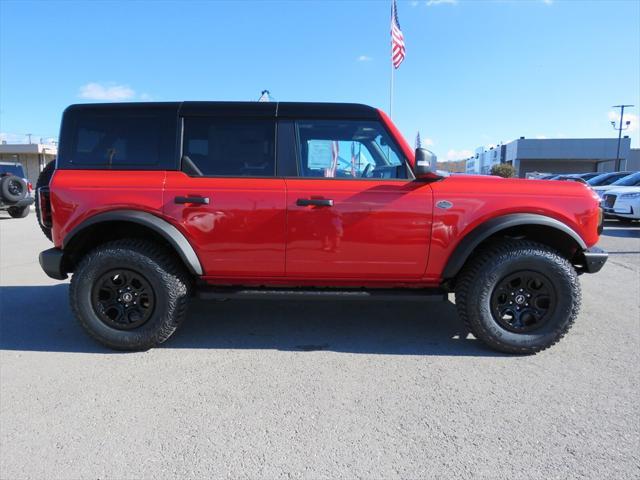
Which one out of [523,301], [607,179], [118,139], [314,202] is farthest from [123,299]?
[607,179]

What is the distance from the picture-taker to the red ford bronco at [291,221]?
3.44 meters

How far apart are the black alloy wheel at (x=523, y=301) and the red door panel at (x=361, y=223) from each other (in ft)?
2.30

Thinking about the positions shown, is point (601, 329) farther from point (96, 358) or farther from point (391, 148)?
point (96, 358)

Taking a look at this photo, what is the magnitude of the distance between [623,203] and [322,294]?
1209 cm

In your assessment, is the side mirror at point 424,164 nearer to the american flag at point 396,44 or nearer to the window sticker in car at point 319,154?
the window sticker in car at point 319,154

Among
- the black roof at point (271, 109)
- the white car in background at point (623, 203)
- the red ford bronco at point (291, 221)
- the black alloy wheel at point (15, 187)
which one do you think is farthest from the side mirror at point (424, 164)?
the black alloy wheel at point (15, 187)

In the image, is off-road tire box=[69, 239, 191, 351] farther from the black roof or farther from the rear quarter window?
the rear quarter window

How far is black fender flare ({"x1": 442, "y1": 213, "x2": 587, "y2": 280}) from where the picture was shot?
3.38m

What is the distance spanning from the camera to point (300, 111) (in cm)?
360

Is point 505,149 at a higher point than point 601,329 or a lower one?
higher

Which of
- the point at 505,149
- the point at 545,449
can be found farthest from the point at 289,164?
the point at 505,149

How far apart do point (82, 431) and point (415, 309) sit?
326cm

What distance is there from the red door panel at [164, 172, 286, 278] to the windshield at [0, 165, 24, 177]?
14475 mm

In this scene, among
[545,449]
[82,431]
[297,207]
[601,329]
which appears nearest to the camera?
[545,449]
